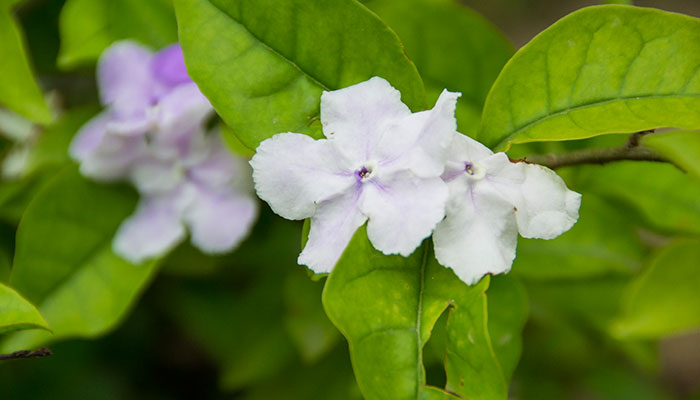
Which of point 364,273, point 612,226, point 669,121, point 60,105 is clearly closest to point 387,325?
point 364,273

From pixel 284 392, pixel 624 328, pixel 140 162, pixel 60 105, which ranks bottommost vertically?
pixel 284 392

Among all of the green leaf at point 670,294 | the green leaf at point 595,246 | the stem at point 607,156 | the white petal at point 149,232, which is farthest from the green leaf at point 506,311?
the white petal at point 149,232

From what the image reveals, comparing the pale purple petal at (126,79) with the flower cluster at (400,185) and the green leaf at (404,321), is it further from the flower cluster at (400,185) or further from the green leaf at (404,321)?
the green leaf at (404,321)

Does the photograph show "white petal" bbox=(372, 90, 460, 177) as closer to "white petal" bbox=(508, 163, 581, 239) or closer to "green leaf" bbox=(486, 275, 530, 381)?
"white petal" bbox=(508, 163, 581, 239)

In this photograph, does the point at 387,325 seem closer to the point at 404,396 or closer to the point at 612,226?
the point at 404,396

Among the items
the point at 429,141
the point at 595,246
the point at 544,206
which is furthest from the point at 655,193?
the point at 429,141

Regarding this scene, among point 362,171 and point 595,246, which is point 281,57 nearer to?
point 362,171

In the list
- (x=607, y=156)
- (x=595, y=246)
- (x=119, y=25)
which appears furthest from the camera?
(x=595, y=246)
